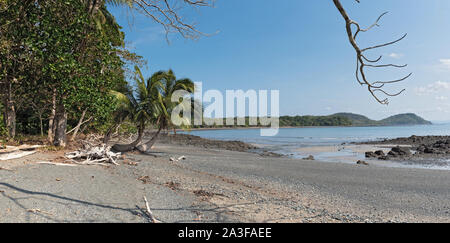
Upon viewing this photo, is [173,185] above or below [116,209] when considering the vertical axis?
below

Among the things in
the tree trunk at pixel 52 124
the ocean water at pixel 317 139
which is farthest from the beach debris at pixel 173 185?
the ocean water at pixel 317 139

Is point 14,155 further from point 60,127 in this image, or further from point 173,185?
point 173,185

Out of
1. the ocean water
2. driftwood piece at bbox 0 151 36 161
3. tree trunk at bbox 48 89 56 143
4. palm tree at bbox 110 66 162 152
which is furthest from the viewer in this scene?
the ocean water

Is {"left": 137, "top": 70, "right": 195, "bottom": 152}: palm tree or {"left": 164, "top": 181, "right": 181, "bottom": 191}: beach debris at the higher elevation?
{"left": 137, "top": 70, "right": 195, "bottom": 152}: palm tree

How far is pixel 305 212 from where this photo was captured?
5312 mm

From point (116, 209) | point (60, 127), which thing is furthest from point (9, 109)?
point (116, 209)

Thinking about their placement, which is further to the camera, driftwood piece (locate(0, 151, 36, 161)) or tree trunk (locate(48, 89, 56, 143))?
tree trunk (locate(48, 89, 56, 143))

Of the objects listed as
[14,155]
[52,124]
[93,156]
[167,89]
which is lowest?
[93,156]

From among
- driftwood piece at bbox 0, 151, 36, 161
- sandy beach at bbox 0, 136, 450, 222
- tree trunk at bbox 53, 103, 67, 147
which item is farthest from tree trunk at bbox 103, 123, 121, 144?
driftwood piece at bbox 0, 151, 36, 161

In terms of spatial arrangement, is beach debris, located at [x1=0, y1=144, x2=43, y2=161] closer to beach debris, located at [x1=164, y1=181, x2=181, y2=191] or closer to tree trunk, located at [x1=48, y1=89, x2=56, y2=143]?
tree trunk, located at [x1=48, y1=89, x2=56, y2=143]

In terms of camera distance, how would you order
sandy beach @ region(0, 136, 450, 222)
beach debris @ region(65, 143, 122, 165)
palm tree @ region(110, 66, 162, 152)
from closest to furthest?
1. sandy beach @ region(0, 136, 450, 222)
2. beach debris @ region(65, 143, 122, 165)
3. palm tree @ region(110, 66, 162, 152)

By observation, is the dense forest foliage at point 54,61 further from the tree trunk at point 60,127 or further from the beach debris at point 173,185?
the beach debris at point 173,185

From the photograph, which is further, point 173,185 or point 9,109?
point 9,109

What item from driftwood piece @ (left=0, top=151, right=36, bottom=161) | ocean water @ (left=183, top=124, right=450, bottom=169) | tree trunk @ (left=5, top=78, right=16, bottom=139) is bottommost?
ocean water @ (left=183, top=124, right=450, bottom=169)
